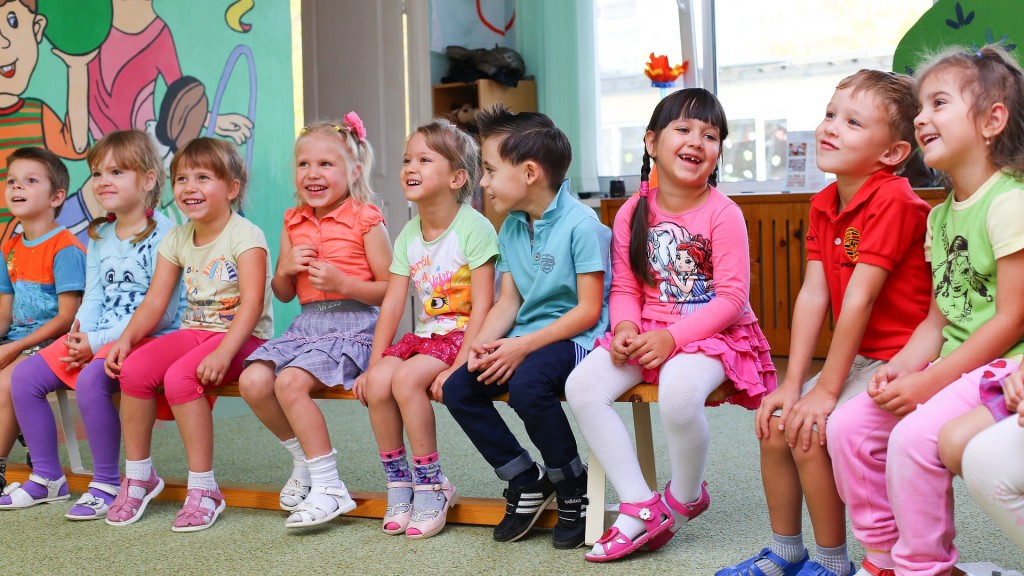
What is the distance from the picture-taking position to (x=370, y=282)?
2.23m

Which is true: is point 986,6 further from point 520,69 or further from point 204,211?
point 204,211

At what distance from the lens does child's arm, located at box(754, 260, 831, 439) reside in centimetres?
154

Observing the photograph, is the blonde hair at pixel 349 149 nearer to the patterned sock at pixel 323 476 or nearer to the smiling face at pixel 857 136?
the patterned sock at pixel 323 476

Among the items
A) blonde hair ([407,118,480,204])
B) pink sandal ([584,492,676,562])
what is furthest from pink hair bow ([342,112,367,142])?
pink sandal ([584,492,676,562])

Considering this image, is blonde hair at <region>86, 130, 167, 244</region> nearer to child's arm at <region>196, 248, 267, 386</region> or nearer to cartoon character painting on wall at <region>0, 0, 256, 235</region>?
child's arm at <region>196, 248, 267, 386</region>

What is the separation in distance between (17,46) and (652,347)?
244 centimetres

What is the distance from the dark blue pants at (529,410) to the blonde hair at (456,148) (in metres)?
0.47

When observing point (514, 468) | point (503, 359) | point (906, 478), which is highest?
point (503, 359)

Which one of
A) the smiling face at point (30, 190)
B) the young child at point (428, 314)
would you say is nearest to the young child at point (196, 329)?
the young child at point (428, 314)

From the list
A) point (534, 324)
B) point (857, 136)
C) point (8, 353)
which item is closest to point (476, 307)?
point (534, 324)

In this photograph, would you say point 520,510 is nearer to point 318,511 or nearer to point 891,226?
point 318,511

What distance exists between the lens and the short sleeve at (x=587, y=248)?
1.89 meters

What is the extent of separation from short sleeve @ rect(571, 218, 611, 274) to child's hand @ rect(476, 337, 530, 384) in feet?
0.61

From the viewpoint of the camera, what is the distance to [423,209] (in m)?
2.14
